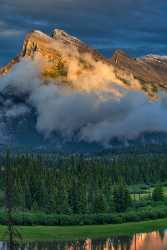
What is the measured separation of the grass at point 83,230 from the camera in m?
140

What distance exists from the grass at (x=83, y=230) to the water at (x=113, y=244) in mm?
5143

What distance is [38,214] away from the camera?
161m

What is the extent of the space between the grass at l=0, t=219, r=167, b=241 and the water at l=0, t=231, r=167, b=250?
16.9 feet

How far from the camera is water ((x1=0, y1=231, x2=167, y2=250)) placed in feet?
399

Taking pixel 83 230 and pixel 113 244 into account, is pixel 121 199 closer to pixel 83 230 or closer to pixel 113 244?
pixel 83 230

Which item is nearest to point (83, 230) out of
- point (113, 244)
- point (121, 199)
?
point (113, 244)

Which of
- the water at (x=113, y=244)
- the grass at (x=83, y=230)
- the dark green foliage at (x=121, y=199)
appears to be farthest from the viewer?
the dark green foliage at (x=121, y=199)

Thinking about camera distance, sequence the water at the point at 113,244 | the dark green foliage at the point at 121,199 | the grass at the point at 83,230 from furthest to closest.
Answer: the dark green foliage at the point at 121,199, the grass at the point at 83,230, the water at the point at 113,244

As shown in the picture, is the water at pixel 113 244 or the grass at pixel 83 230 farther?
the grass at pixel 83 230

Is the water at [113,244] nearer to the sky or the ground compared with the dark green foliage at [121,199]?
nearer to the ground

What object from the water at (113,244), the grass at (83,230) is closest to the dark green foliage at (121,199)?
the grass at (83,230)

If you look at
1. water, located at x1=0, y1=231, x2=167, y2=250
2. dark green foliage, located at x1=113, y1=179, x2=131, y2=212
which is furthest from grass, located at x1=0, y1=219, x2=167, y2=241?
dark green foliage, located at x1=113, y1=179, x2=131, y2=212

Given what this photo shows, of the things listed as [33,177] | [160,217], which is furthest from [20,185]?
[160,217]

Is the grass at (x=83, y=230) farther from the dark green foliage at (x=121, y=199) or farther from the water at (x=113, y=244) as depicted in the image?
the dark green foliage at (x=121, y=199)
